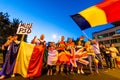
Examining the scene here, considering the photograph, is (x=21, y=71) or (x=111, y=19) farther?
(x=21, y=71)

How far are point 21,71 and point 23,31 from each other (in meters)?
2.06

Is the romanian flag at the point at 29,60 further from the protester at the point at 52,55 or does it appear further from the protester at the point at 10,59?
the protester at the point at 52,55

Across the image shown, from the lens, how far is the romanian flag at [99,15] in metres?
8.93

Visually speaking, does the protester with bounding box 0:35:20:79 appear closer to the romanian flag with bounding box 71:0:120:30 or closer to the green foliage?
the romanian flag with bounding box 71:0:120:30

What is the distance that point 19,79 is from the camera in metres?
10.6

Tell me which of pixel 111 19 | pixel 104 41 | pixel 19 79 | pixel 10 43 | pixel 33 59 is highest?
pixel 104 41

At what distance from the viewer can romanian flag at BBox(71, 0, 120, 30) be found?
893 centimetres

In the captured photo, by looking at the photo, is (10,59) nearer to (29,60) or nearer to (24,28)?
(29,60)

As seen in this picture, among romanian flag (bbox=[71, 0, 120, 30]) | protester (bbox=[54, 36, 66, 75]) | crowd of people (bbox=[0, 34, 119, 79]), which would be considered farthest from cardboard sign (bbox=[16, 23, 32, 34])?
romanian flag (bbox=[71, 0, 120, 30])

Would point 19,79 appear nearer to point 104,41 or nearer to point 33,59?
point 33,59

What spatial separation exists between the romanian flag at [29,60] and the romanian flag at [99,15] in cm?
347

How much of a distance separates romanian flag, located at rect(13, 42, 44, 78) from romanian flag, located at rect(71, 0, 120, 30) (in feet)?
11.4

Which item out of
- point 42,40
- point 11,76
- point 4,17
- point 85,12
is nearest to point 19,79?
point 11,76

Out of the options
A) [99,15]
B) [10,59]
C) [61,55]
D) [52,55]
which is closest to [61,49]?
[61,55]
